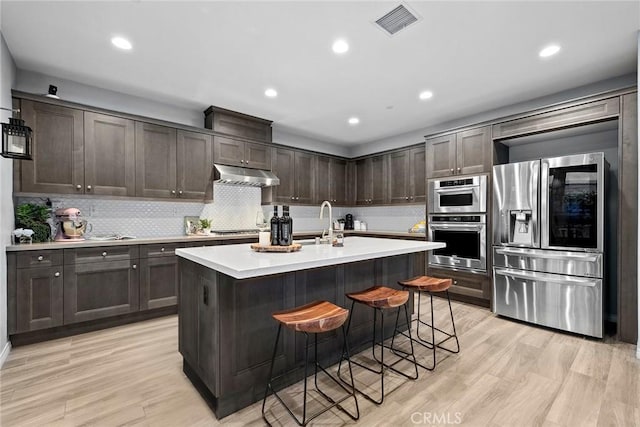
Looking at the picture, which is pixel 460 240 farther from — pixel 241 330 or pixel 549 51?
pixel 241 330

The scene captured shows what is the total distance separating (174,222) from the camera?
4.15m

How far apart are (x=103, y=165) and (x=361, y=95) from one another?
3230mm

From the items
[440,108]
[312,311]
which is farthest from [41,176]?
[440,108]

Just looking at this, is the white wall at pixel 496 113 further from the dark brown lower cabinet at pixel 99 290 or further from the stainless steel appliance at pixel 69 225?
the stainless steel appliance at pixel 69 225

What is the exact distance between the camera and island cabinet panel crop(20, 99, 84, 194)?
2.96 meters

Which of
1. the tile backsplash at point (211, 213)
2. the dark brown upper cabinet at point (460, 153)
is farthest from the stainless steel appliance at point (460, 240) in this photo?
the tile backsplash at point (211, 213)

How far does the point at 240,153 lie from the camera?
4.47 meters

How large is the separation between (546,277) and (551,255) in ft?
0.82

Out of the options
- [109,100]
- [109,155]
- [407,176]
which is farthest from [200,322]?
[407,176]

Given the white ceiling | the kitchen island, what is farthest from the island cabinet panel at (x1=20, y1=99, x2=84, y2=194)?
the kitchen island

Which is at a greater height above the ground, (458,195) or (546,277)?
(458,195)

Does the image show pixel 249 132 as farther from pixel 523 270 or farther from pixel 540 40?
pixel 523 270

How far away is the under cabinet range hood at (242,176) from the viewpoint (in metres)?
4.16

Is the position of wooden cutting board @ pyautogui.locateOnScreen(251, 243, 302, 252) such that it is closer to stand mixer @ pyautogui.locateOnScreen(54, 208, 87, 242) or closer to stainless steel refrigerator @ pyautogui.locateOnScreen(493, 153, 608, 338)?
stand mixer @ pyautogui.locateOnScreen(54, 208, 87, 242)
